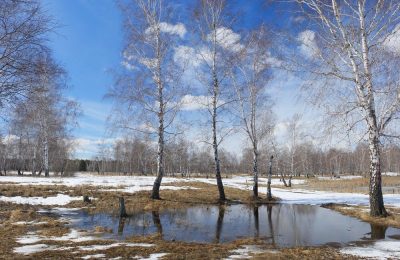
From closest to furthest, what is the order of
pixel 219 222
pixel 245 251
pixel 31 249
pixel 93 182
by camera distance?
pixel 31 249 → pixel 245 251 → pixel 219 222 → pixel 93 182

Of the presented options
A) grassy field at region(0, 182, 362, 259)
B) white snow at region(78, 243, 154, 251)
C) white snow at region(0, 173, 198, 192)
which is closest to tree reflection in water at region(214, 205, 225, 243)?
grassy field at region(0, 182, 362, 259)

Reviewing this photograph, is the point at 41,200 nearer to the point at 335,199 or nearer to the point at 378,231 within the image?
the point at 378,231

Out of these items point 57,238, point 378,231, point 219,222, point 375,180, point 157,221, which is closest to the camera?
point 57,238

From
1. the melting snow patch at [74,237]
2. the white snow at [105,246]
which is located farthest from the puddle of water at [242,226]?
the white snow at [105,246]

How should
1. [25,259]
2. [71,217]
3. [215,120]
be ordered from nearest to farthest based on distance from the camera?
[25,259], [71,217], [215,120]

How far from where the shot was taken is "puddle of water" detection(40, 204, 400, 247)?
39.7 ft

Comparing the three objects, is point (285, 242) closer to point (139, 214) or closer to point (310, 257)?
point (310, 257)

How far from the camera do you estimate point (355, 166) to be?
149 meters

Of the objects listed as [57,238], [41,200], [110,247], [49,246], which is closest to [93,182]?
[41,200]

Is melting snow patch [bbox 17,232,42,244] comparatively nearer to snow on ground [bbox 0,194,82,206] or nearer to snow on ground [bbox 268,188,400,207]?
snow on ground [bbox 0,194,82,206]

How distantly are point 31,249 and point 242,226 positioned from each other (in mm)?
7892

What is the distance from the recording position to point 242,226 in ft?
48.2

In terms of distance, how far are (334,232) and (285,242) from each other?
9.64 feet

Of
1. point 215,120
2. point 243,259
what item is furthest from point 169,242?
point 215,120
